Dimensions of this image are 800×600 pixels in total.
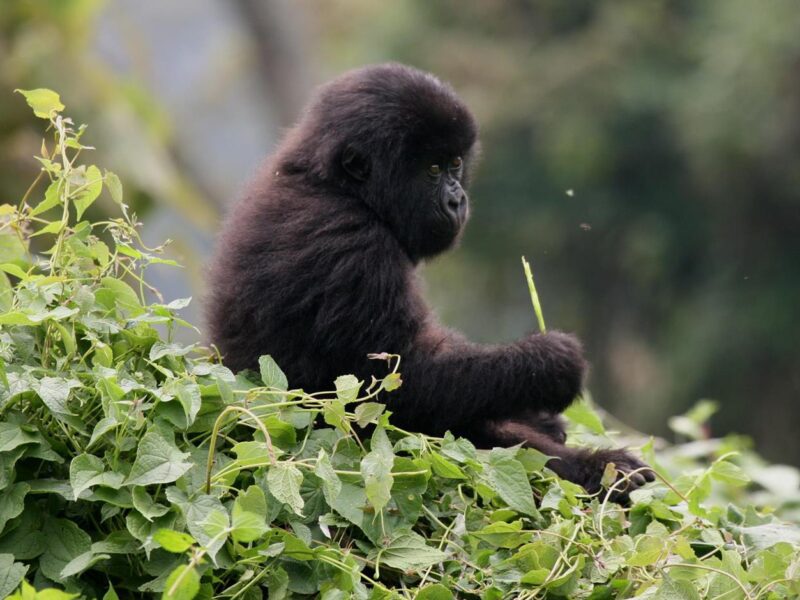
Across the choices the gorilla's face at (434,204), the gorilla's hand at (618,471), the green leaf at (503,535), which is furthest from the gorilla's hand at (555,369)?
the green leaf at (503,535)

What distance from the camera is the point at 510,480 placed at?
332 centimetres

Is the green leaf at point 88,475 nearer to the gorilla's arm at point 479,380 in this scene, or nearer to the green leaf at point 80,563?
the green leaf at point 80,563

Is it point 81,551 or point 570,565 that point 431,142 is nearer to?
point 570,565

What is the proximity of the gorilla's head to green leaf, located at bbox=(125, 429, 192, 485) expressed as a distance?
1612 mm

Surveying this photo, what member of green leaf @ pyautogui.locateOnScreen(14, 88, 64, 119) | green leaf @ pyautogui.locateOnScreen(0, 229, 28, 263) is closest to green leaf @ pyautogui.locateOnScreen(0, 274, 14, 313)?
green leaf @ pyautogui.locateOnScreen(0, 229, 28, 263)

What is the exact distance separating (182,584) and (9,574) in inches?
19.1

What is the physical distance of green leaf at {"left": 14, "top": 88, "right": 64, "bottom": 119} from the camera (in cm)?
337

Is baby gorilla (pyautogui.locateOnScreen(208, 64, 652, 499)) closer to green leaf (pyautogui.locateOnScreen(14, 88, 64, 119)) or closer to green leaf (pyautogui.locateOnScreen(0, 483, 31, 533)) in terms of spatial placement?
green leaf (pyautogui.locateOnScreen(14, 88, 64, 119))

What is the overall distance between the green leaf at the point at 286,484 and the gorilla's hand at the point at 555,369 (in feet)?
4.72

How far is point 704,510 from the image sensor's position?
11.8ft

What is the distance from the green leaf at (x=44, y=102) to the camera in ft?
11.1

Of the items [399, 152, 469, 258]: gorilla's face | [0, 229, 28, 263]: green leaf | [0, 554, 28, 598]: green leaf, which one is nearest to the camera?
[0, 554, 28, 598]: green leaf

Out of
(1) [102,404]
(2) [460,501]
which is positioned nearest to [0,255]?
(1) [102,404]

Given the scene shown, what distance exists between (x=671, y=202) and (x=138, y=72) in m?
7.32
